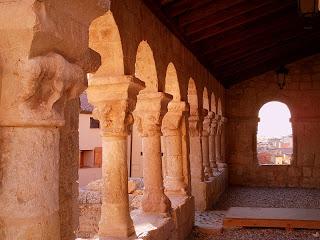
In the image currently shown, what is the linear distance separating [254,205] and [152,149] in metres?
4.90

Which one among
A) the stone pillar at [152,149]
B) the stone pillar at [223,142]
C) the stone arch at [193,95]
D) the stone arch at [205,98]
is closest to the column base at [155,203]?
the stone pillar at [152,149]

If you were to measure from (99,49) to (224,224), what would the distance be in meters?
4.13

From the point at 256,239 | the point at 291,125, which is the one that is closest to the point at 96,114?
the point at 256,239

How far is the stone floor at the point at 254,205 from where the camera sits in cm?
635

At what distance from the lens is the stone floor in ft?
20.8

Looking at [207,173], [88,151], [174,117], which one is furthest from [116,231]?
[88,151]

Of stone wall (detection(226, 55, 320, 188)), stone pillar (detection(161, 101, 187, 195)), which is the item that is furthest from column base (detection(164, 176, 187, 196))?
stone wall (detection(226, 55, 320, 188))

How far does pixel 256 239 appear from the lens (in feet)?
20.2

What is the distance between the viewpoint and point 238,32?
24.8ft

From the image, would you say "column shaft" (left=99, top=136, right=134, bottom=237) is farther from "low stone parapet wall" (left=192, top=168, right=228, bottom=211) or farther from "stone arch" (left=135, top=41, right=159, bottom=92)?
"low stone parapet wall" (left=192, top=168, right=228, bottom=211)

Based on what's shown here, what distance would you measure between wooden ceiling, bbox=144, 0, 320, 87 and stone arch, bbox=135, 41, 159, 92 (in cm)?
51

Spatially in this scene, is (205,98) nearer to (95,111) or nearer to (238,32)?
(238,32)

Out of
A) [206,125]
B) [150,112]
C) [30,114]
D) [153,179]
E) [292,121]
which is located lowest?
[153,179]

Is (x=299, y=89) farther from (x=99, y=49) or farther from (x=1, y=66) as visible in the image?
(x=1, y=66)
